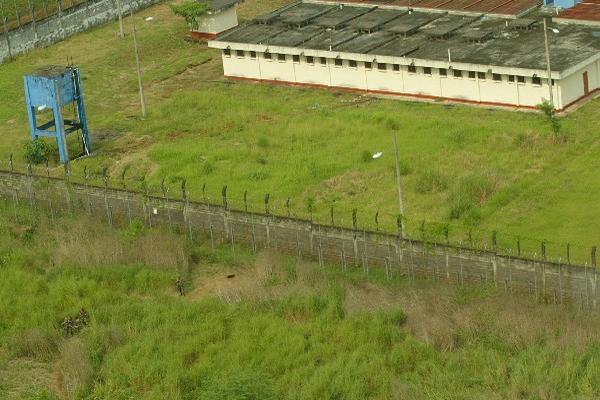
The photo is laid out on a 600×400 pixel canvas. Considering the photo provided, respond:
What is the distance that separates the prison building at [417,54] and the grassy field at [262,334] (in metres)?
19.5

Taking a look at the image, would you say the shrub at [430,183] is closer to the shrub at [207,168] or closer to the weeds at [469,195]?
the weeds at [469,195]

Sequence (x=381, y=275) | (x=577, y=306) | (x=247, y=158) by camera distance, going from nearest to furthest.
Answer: (x=577, y=306) → (x=381, y=275) → (x=247, y=158)

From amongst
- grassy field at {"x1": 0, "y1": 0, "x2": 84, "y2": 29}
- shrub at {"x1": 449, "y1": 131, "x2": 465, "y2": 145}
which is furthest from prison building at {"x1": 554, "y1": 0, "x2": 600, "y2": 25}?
grassy field at {"x1": 0, "y1": 0, "x2": 84, "y2": 29}

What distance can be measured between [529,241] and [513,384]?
36.8ft

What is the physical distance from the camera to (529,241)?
52.3m

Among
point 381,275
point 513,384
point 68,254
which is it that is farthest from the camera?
point 68,254

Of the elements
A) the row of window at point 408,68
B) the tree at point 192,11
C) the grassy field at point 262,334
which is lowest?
the grassy field at point 262,334

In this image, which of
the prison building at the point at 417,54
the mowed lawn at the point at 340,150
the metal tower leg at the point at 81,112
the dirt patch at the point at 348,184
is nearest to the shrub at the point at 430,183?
the mowed lawn at the point at 340,150

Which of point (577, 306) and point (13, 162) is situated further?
point (13, 162)

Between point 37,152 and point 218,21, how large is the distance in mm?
20198

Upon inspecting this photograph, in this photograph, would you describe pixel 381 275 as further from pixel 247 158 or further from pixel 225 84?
pixel 225 84

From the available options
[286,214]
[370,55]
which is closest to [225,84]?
[370,55]

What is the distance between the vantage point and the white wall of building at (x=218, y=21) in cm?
8350

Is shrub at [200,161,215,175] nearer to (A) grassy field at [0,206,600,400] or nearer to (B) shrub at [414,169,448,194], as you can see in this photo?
(A) grassy field at [0,206,600,400]
